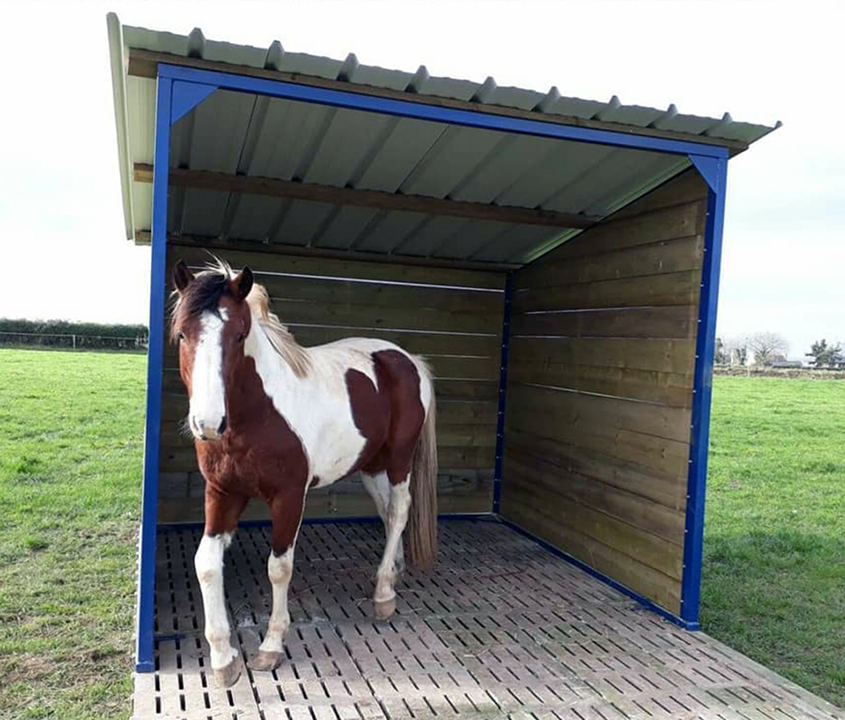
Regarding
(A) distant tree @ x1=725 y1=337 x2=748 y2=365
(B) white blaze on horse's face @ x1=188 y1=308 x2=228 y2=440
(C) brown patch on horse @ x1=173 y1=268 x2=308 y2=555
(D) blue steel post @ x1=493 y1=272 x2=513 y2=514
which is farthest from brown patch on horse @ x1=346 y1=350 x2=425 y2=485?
(A) distant tree @ x1=725 y1=337 x2=748 y2=365

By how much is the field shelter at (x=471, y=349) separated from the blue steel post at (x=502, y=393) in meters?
0.03

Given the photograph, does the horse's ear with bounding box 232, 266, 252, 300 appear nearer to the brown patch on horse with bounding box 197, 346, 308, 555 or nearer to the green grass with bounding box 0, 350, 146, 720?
the brown patch on horse with bounding box 197, 346, 308, 555

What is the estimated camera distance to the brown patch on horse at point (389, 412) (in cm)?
383

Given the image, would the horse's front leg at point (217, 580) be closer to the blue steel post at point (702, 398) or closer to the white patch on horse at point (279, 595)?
the white patch on horse at point (279, 595)

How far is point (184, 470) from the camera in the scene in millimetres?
5363

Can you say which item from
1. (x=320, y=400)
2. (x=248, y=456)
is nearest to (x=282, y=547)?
(x=248, y=456)

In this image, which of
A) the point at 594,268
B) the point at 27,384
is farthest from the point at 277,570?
the point at 27,384

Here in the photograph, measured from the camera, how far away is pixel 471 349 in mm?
5996

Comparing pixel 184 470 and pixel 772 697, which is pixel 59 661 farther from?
pixel 772 697

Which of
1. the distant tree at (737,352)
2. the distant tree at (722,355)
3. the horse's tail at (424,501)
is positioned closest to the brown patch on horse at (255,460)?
the horse's tail at (424,501)

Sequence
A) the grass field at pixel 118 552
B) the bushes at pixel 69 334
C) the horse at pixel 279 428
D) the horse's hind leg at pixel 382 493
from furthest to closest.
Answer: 1. the bushes at pixel 69 334
2. the horse's hind leg at pixel 382 493
3. the grass field at pixel 118 552
4. the horse at pixel 279 428

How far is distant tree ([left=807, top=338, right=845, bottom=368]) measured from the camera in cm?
2473

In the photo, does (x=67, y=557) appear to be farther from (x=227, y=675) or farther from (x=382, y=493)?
(x=227, y=675)

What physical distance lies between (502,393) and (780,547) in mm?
2500
